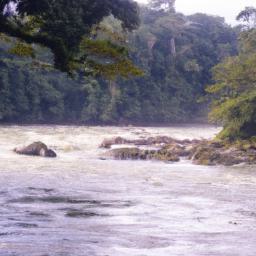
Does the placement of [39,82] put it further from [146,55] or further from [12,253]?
[12,253]

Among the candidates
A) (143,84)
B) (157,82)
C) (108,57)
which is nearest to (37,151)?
(108,57)

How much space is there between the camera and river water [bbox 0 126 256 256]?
923 centimetres

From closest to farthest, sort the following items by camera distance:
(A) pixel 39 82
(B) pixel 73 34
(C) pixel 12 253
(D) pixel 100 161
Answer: (C) pixel 12 253, (B) pixel 73 34, (D) pixel 100 161, (A) pixel 39 82

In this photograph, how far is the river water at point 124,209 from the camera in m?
9.23

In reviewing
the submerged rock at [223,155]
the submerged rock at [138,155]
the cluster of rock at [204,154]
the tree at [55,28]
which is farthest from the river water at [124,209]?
the tree at [55,28]

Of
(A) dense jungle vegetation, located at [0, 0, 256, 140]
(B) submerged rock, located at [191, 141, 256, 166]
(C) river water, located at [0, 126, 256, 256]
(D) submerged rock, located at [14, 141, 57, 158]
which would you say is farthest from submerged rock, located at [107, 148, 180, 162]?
(A) dense jungle vegetation, located at [0, 0, 256, 140]

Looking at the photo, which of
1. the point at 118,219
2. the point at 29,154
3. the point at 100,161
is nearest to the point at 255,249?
the point at 118,219

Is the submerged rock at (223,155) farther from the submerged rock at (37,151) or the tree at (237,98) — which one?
the submerged rock at (37,151)

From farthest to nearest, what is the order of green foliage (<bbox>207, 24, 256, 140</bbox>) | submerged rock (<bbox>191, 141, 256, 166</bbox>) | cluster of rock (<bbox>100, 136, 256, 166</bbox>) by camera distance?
green foliage (<bbox>207, 24, 256, 140</bbox>), cluster of rock (<bbox>100, 136, 256, 166</bbox>), submerged rock (<bbox>191, 141, 256, 166</bbox>)

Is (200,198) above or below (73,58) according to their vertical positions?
below

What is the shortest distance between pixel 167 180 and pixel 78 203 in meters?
5.74

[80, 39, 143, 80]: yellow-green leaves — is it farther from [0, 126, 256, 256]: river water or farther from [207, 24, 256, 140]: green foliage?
[207, 24, 256, 140]: green foliage

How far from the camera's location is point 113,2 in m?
12.7

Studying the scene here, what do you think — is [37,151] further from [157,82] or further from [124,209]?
[157,82]
